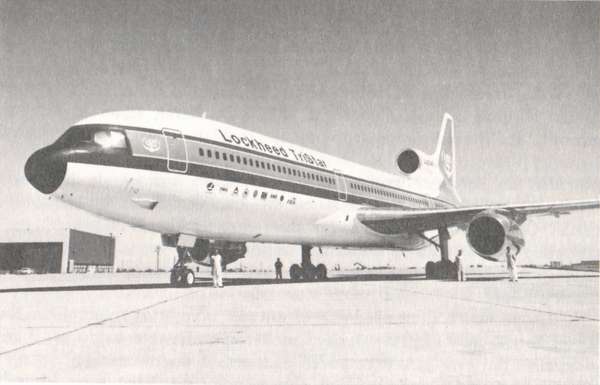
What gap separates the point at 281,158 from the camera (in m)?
16.0

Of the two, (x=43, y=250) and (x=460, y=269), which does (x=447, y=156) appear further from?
(x=43, y=250)

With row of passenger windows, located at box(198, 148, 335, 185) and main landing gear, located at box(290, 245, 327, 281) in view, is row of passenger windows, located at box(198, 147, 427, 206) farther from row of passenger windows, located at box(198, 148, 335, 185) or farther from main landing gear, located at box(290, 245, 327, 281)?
main landing gear, located at box(290, 245, 327, 281)

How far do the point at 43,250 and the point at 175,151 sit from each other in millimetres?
59558

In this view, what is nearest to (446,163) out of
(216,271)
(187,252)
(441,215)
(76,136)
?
(441,215)

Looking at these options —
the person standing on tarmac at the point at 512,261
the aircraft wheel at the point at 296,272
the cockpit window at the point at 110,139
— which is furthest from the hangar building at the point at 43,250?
the person standing on tarmac at the point at 512,261

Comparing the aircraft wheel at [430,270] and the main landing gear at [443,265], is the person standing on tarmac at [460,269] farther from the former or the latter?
the aircraft wheel at [430,270]

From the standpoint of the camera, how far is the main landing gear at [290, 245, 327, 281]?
2012 centimetres

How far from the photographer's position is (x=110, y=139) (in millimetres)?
11680

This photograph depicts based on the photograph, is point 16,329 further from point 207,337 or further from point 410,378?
point 410,378

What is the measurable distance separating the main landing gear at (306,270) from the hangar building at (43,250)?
47.1 meters

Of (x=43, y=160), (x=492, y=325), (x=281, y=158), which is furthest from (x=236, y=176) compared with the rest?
(x=492, y=325)

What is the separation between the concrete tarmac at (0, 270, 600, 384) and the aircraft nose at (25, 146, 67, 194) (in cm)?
367

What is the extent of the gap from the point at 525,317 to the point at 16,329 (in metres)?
6.17

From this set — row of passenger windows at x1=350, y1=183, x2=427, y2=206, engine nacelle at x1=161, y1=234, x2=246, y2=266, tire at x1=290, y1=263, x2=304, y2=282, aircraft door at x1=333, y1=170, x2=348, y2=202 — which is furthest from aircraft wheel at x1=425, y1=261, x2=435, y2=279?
engine nacelle at x1=161, y1=234, x2=246, y2=266
